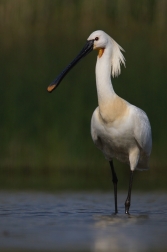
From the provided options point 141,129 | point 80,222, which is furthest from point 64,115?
point 80,222

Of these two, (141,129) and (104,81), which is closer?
(104,81)

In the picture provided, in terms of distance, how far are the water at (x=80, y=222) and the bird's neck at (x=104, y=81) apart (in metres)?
1.21

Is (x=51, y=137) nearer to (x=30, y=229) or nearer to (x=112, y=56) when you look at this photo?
(x=112, y=56)

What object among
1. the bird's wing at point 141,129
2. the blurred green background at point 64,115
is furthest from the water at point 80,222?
the blurred green background at point 64,115

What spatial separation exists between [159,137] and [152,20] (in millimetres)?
2614

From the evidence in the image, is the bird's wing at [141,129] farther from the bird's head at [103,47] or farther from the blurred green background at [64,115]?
the blurred green background at [64,115]

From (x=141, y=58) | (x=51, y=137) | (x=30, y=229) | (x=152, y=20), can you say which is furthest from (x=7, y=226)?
(x=152, y=20)

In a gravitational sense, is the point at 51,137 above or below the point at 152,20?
below

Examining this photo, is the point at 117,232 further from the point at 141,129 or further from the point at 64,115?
the point at 64,115

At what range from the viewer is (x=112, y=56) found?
10.0 meters

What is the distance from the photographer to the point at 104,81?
9.72m

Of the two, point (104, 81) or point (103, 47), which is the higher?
point (103, 47)

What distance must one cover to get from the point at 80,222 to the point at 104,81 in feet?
5.26

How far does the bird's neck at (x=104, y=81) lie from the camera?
31.9 feet
